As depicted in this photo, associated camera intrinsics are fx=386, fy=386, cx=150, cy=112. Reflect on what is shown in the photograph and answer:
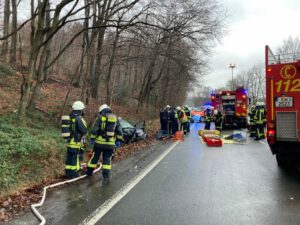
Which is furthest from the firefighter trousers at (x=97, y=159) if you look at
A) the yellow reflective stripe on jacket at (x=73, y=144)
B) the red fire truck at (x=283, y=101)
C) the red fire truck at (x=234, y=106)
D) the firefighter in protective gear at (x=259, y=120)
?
the red fire truck at (x=234, y=106)

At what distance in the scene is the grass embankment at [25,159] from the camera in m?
7.48

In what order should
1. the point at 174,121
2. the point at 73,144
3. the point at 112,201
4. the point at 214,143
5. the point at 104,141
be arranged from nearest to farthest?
1. the point at 112,201
2. the point at 73,144
3. the point at 104,141
4. the point at 214,143
5. the point at 174,121

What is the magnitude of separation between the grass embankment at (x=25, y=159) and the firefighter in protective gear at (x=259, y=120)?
999 centimetres

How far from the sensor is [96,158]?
8.60m

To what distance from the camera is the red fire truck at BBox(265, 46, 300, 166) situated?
8.91 metres

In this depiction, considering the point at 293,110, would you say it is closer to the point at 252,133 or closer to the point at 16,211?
the point at 16,211

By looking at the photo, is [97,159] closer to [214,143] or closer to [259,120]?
[214,143]

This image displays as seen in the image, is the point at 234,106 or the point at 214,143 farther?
the point at 234,106

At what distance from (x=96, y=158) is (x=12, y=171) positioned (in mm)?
1797

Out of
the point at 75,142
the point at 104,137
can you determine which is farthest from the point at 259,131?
the point at 75,142

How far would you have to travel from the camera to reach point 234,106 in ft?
87.0

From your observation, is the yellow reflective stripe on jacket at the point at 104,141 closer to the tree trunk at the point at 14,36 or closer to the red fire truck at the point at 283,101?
the red fire truck at the point at 283,101

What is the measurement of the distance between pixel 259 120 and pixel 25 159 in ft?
39.4

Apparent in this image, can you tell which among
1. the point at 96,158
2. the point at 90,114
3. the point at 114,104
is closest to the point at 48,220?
the point at 96,158
